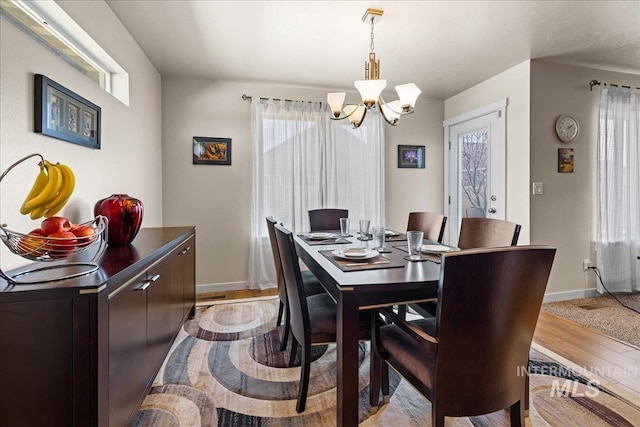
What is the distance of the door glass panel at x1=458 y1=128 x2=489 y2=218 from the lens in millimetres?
A: 3637

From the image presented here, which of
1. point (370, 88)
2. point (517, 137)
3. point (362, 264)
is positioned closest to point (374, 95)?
point (370, 88)

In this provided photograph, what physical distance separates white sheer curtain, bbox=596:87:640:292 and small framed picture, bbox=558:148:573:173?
0.37 m

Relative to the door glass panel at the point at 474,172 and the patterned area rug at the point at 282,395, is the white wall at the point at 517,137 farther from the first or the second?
the patterned area rug at the point at 282,395

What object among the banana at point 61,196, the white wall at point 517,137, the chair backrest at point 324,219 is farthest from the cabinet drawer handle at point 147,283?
the white wall at point 517,137

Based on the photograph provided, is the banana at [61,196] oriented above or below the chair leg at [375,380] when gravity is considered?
above

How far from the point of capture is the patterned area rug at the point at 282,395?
1504 millimetres

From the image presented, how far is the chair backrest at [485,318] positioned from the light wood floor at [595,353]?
46.2 inches

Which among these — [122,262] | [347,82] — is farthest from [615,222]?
[122,262]

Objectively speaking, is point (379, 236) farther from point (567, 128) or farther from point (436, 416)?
point (567, 128)

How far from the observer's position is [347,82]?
360cm

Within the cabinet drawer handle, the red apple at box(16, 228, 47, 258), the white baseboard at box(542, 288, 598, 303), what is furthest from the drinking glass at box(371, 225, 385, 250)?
the white baseboard at box(542, 288, 598, 303)

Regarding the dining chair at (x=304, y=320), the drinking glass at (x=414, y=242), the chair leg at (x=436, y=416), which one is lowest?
the chair leg at (x=436, y=416)

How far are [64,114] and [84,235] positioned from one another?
34.3 inches

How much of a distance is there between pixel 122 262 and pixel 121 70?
1.89 metres
